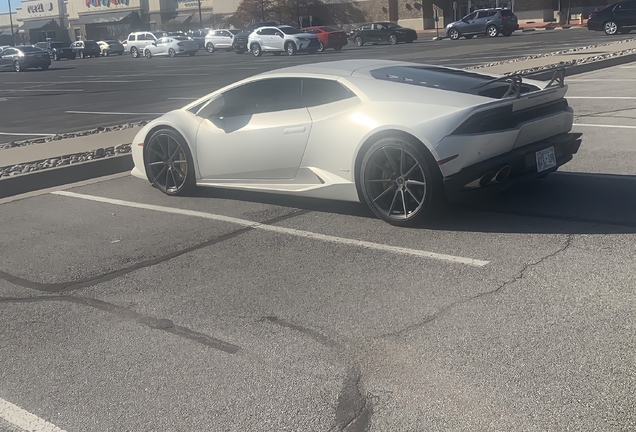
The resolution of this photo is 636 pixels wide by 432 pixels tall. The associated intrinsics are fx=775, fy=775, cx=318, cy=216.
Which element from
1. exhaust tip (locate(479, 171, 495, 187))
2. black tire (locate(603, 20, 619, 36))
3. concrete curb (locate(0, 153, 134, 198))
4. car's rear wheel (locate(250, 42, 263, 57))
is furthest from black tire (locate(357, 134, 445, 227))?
car's rear wheel (locate(250, 42, 263, 57))

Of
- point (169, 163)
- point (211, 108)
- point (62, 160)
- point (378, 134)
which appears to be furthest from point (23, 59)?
point (378, 134)

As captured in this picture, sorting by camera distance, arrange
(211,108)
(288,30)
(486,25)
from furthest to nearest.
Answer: (486,25) < (288,30) < (211,108)

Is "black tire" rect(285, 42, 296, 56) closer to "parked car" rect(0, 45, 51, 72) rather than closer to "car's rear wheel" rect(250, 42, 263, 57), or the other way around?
"car's rear wheel" rect(250, 42, 263, 57)

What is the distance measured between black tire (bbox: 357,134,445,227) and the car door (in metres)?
0.81

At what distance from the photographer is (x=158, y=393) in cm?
399

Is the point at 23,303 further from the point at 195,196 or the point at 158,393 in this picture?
the point at 195,196

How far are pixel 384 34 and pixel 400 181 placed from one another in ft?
141

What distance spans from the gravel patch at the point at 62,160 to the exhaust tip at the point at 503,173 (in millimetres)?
5936

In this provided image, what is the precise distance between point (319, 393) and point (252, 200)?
4.43 m

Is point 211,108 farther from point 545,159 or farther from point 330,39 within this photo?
point 330,39

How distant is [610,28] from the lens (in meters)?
35.8

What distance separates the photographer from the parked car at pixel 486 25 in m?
45.2

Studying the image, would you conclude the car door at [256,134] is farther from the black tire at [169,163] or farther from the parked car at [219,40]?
the parked car at [219,40]

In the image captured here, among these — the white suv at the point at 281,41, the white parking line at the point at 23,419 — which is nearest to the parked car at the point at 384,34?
the white suv at the point at 281,41
